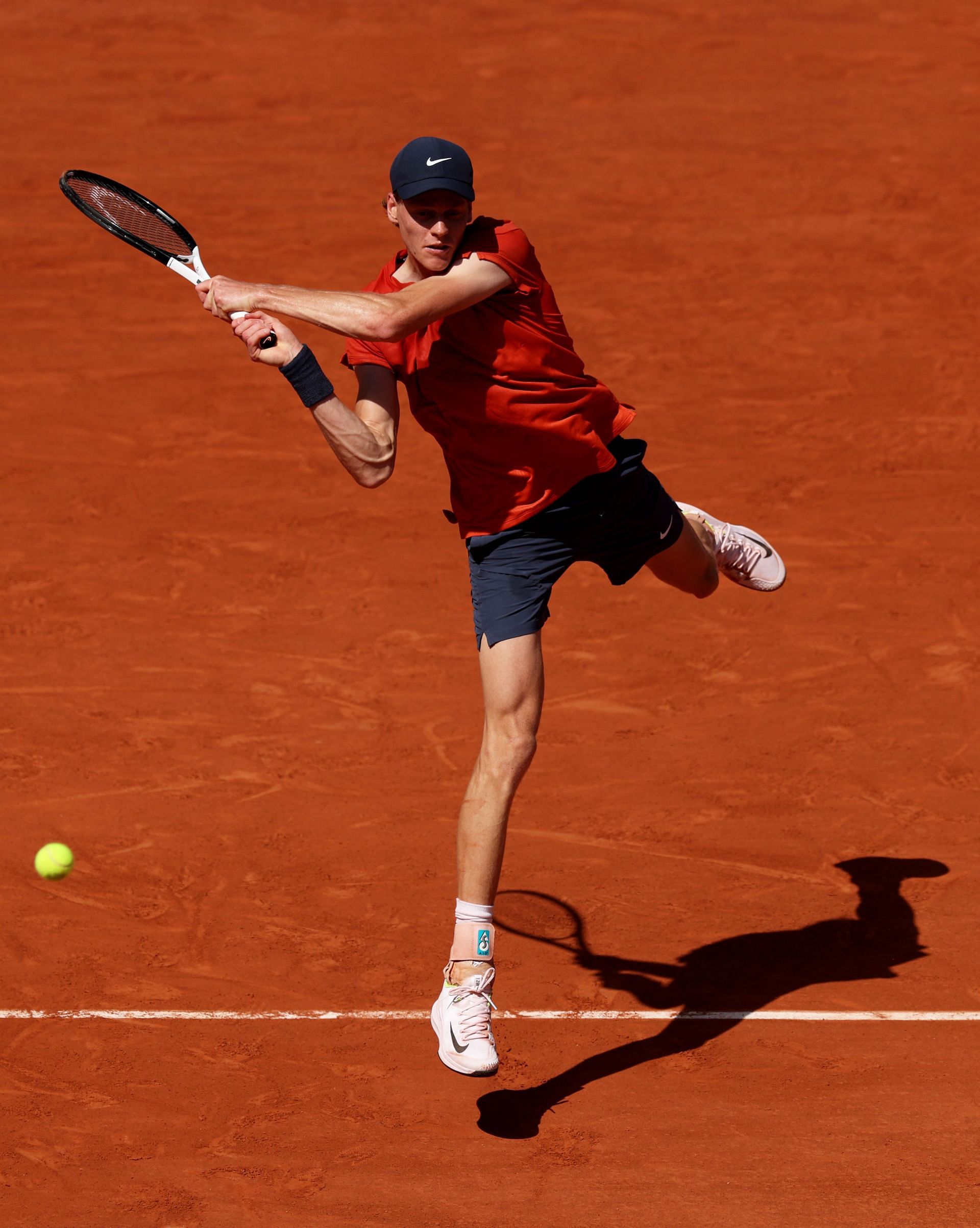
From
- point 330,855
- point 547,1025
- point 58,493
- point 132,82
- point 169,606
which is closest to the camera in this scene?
point 547,1025

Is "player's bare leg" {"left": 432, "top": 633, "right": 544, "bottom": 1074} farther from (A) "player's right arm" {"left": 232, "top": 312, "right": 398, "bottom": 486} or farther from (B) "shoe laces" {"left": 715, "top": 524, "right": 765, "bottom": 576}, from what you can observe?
(B) "shoe laces" {"left": 715, "top": 524, "right": 765, "bottom": 576}

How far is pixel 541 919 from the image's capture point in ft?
21.2

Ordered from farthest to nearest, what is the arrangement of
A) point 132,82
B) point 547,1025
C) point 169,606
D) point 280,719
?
point 132,82, point 169,606, point 280,719, point 547,1025

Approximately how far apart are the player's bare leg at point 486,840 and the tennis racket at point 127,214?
201 centimetres

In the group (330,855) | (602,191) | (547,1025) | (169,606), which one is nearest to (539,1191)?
(547,1025)

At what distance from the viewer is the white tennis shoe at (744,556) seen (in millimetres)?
6434

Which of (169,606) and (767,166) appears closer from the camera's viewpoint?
(169,606)

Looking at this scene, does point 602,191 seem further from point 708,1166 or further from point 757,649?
point 708,1166

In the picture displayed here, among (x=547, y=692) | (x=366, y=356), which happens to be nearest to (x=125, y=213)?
(x=366, y=356)

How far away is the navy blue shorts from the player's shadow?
4.96ft

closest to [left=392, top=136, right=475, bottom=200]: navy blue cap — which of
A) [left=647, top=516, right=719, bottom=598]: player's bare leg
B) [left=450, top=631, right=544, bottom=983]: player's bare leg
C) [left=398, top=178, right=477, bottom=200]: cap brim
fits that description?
[left=398, top=178, right=477, bottom=200]: cap brim

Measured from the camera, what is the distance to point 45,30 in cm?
1803

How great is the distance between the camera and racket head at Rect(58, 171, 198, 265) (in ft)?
19.9

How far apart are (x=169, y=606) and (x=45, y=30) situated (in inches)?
443
